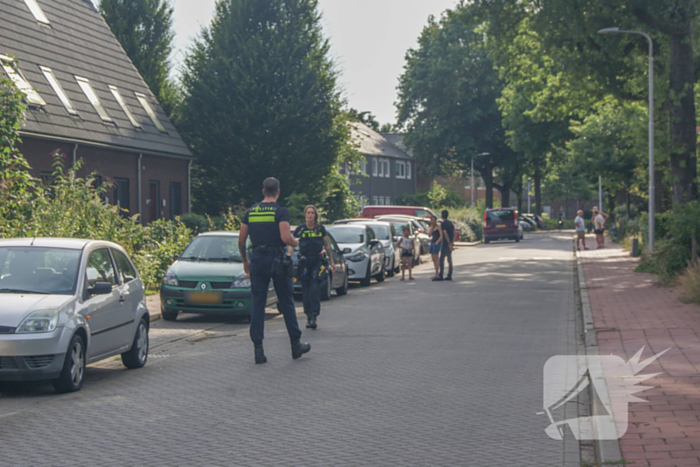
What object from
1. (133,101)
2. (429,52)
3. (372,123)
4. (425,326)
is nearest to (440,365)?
(425,326)

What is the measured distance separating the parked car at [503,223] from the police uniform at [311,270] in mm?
36548

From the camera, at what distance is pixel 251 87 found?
31.1 m

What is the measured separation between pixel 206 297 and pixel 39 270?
16.7ft

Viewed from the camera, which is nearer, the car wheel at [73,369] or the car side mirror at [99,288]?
the car wheel at [73,369]

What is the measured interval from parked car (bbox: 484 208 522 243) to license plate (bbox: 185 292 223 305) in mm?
36490

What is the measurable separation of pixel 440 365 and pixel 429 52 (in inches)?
2118

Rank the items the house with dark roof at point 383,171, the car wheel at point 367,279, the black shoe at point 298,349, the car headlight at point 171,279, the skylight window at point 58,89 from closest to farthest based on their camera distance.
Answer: the black shoe at point 298,349 < the car headlight at point 171,279 < the car wheel at point 367,279 < the skylight window at point 58,89 < the house with dark roof at point 383,171

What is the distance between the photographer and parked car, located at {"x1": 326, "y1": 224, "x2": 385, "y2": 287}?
64.7 feet

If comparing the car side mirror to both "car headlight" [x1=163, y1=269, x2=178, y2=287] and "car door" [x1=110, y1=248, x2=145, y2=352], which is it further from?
"car headlight" [x1=163, y1=269, x2=178, y2=287]

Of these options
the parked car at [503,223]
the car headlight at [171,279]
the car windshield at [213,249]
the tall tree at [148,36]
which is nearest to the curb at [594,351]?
the car windshield at [213,249]

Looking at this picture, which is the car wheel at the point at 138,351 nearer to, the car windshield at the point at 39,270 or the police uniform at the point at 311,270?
the car windshield at the point at 39,270

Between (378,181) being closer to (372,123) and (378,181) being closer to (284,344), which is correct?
(372,123)

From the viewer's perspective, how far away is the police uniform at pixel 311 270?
39.9 feet

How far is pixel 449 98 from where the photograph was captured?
58719 mm
